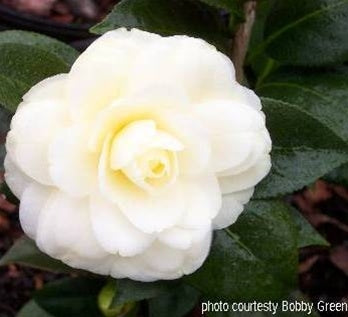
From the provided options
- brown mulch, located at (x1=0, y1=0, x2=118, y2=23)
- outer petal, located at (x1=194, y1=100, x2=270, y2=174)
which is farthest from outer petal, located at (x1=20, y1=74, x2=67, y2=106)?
brown mulch, located at (x1=0, y1=0, x2=118, y2=23)

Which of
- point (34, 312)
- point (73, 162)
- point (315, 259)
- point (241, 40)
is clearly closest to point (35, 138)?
point (73, 162)

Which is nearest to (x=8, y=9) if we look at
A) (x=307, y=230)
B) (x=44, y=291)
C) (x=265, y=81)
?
(x=44, y=291)

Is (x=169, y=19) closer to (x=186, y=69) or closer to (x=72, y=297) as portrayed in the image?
(x=186, y=69)

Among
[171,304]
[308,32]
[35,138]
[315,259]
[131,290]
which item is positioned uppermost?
[35,138]

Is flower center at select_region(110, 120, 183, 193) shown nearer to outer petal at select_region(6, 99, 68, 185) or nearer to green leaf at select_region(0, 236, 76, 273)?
outer petal at select_region(6, 99, 68, 185)

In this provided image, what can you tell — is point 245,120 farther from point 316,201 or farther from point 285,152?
point 316,201

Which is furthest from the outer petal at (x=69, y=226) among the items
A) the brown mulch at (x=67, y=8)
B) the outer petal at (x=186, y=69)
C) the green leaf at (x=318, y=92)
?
the brown mulch at (x=67, y=8)
